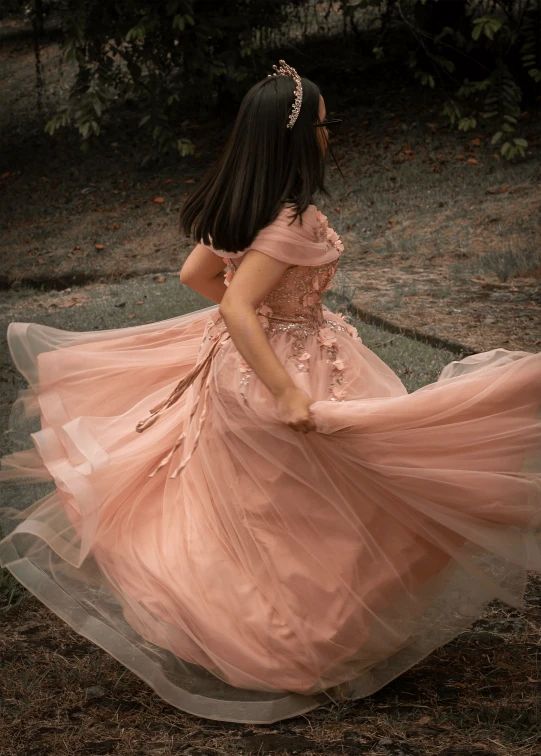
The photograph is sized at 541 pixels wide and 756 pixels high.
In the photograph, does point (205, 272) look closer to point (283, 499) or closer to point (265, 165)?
point (265, 165)

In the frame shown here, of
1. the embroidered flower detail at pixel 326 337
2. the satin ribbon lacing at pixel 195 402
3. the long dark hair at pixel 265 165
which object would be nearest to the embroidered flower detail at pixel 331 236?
the long dark hair at pixel 265 165

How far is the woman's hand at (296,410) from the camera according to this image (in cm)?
257

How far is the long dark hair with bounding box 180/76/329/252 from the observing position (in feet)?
8.81

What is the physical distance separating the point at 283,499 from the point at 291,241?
76 centimetres

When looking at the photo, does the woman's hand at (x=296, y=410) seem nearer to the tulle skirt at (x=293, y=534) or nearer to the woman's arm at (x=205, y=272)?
the tulle skirt at (x=293, y=534)

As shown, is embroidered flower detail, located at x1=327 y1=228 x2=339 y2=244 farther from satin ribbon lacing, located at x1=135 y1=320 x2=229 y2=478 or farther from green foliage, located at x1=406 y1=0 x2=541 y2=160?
green foliage, located at x1=406 y1=0 x2=541 y2=160

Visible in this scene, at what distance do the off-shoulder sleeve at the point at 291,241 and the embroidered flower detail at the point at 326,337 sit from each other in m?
0.28

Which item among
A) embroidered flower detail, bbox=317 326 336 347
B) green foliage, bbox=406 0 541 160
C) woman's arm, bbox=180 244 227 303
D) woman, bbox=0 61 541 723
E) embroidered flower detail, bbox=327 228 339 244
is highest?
embroidered flower detail, bbox=327 228 339 244

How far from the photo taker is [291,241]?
2.68m

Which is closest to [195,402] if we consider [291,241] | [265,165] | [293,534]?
[293,534]

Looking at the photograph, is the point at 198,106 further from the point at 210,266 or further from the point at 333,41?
the point at 210,266

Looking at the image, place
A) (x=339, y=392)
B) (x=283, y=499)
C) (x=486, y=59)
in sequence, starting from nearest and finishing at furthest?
(x=283, y=499), (x=339, y=392), (x=486, y=59)

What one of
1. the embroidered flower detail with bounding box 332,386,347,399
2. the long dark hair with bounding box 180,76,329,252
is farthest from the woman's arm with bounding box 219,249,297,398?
the embroidered flower detail with bounding box 332,386,347,399

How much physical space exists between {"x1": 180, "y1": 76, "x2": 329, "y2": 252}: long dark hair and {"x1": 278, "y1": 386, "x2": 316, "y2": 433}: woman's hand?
1.48ft
